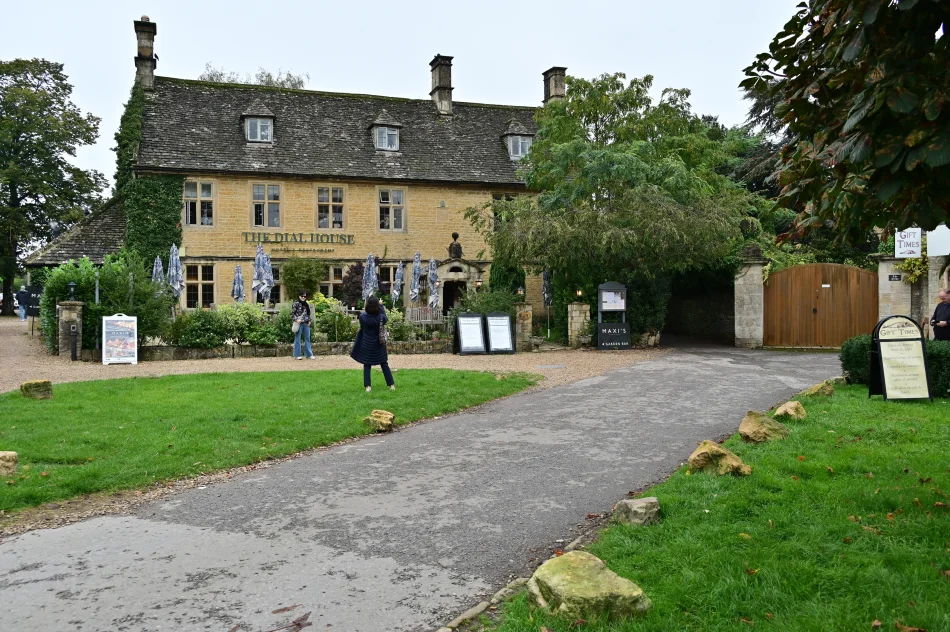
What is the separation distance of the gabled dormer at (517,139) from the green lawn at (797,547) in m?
27.8

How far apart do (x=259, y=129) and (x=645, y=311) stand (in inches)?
695

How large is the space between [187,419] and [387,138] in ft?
78.5

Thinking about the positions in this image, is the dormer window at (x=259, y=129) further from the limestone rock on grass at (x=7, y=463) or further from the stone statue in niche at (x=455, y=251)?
the limestone rock on grass at (x=7, y=463)

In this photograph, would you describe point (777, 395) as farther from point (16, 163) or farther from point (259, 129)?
point (16, 163)

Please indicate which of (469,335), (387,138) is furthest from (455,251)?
(469,335)

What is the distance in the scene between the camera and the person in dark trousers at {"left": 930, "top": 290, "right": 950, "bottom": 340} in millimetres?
12039

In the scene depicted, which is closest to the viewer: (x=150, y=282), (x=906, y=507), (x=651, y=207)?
(x=906, y=507)

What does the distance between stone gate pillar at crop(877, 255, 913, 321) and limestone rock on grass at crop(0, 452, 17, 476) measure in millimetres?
20389

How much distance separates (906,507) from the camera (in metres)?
5.30

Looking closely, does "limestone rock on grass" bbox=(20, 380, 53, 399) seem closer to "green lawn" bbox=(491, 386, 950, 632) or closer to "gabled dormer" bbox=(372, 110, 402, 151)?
"green lawn" bbox=(491, 386, 950, 632)

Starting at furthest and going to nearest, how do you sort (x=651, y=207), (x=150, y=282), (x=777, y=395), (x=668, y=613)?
(x=651, y=207) < (x=150, y=282) < (x=777, y=395) < (x=668, y=613)

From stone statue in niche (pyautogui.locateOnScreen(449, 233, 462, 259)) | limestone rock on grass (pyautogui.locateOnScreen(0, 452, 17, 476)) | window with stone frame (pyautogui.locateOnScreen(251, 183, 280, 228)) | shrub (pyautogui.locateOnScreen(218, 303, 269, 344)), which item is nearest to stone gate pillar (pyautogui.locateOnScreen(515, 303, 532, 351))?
shrub (pyautogui.locateOnScreen(218, 303, 269, 344))

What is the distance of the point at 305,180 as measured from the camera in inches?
1173

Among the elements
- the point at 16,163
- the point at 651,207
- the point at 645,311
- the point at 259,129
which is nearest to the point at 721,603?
the point at 651,207
